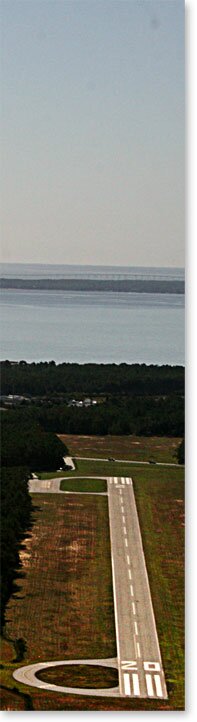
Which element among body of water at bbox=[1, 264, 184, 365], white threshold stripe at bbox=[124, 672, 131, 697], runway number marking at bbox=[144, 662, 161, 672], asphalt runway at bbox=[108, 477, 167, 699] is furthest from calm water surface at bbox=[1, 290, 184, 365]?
white threshold stripe at bbox=[124, 672, 131, 697]

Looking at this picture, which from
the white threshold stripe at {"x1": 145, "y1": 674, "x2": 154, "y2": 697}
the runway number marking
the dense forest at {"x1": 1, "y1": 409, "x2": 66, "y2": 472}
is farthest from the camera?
the dense forest at {"x1": 1, "y1": 409, "x2": 66, "y2": 472}

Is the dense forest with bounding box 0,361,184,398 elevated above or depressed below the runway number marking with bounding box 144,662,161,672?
above

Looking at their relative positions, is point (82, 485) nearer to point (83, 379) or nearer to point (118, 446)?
point (118, 446)

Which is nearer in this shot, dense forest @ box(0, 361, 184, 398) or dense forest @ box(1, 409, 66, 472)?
dense forest @ box(1, 409, 66, 472)

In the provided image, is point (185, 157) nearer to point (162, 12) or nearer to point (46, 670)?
point (162, 12)

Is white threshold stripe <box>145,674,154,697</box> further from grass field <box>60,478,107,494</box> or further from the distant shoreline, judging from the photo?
the distant shoreline

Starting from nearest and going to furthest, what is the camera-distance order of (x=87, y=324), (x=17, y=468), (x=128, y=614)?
(x=128, y=614) < (x=17, y=468) < (x=87, y=324)

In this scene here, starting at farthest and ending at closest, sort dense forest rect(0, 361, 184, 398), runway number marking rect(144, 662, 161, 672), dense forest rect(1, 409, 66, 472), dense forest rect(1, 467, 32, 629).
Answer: dense forest rect(0, 361, 184, 398) → dense forest rect(1, 409, 66, 472) → dense forest rect(1, 467, 32, 629) → runway number marking rect(144, 662, 161, 672)

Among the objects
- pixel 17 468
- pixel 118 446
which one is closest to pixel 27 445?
pixel 17 468
